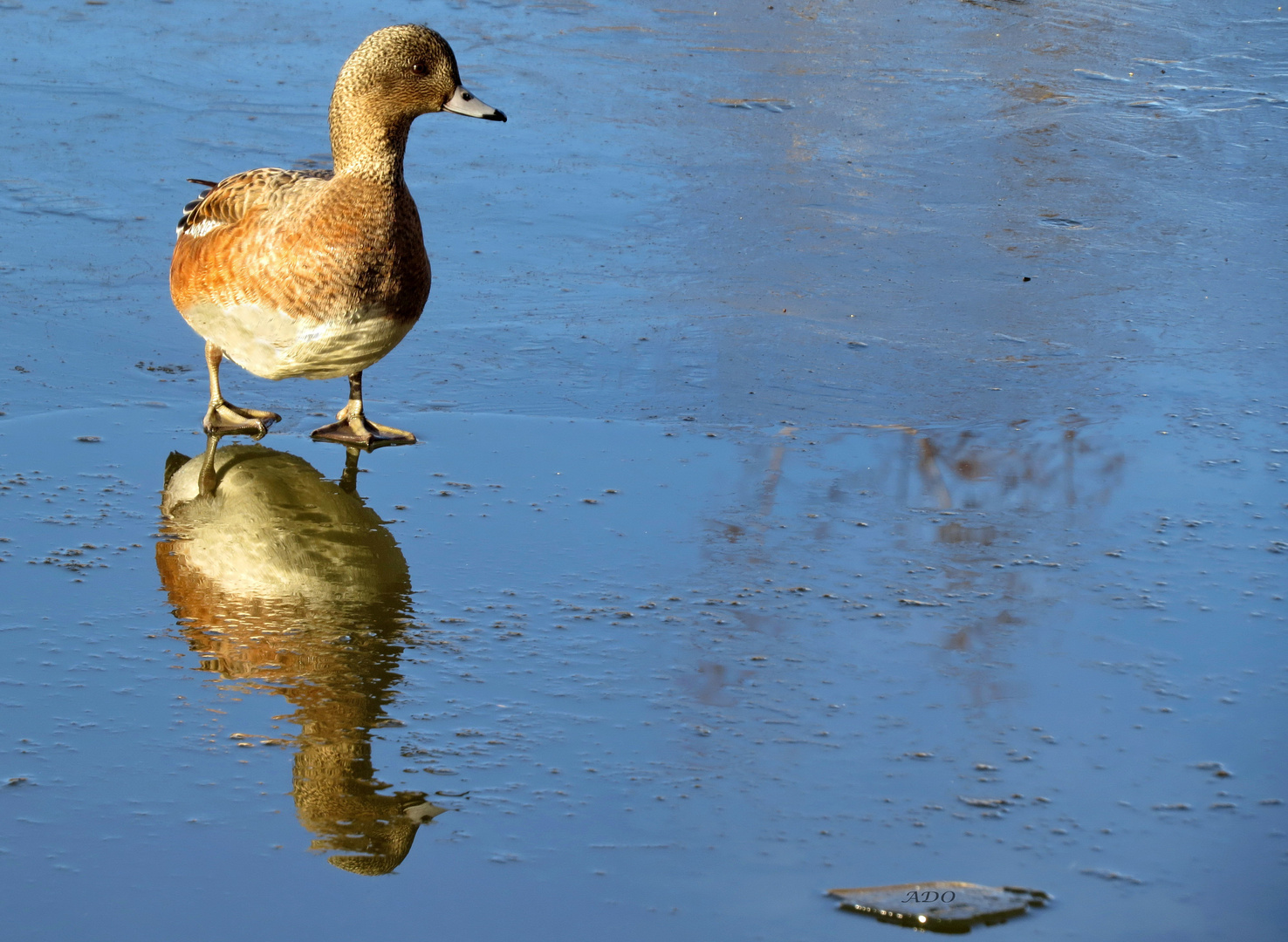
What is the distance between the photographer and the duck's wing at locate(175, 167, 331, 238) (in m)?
4.95

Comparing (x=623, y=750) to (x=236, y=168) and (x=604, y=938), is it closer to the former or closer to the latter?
(x=604, y=938)

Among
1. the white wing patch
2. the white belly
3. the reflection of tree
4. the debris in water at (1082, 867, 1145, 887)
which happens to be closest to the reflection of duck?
the white belly

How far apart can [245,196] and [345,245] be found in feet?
1.84

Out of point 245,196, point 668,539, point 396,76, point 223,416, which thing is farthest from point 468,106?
point 668,539

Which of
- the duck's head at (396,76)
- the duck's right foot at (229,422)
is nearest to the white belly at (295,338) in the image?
the duck's right foot at (229,422)

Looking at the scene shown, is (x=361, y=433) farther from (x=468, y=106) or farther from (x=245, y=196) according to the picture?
(x=468, y=106)

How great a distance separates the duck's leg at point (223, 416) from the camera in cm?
510

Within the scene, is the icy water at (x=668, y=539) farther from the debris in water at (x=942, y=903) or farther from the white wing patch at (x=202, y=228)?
the white wing patch at (x=202, y=228)

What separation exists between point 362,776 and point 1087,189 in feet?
18.6

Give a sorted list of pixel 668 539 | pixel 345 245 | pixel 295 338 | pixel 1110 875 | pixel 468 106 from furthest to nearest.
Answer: pixel 468 106 < pixel 295 338 < pixel 345 245 < pixel 668 539 < pixel 1110 875

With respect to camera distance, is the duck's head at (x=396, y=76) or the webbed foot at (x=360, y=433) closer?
the duck's head at (x=396, y=76)

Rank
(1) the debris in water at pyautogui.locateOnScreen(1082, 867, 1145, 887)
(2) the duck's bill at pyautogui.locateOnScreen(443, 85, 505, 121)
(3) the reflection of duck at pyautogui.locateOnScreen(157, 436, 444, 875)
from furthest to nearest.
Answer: (2) the duck's bill at pyautogui.locateOnScreen(443, 85, 505, 121)
(3) the reflection of duck at pyautogui.locateOnScreen(157, 436, 444, 875)
(1) the debris in water at pyautogui.locateOnScreen(1082, 867, 1145, 887)

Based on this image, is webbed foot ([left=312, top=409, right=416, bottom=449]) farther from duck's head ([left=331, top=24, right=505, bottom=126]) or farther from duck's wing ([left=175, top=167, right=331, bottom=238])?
duck's head ([left=331, top=24, right=505, bottom=126])

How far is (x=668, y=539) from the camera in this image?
4.39 m
